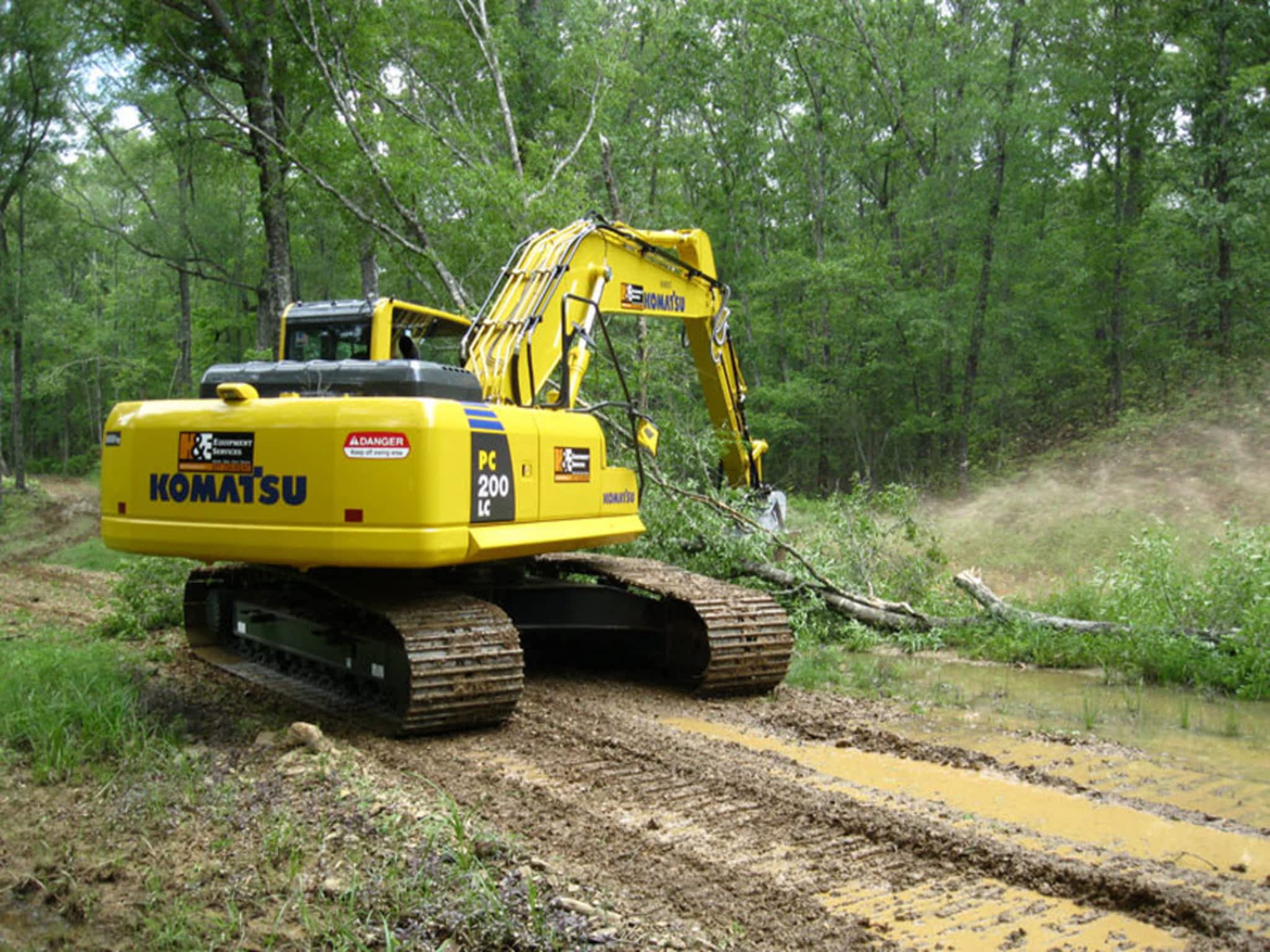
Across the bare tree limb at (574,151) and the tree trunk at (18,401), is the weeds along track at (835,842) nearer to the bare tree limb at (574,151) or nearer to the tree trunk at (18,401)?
the bare tree limb at (574,151)

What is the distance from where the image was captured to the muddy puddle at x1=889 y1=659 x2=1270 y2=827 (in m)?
5.01

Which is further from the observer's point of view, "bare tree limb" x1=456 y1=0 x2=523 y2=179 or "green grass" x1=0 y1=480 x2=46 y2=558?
"green grass" x1=0 y1=480 x2=46 y2=558

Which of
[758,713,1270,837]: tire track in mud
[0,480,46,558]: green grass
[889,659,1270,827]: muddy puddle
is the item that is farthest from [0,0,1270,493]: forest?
[758,713,1270,837]: tire track in mud

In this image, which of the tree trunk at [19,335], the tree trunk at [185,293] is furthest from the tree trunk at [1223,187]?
the tree trunk at [19,335]

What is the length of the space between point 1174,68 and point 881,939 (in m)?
18.1

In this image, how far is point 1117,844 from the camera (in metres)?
4.16

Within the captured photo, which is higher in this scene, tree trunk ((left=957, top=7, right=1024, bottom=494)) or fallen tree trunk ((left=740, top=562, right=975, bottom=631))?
tree trunk ((left=957, top=7, right=1024, bottom=494))

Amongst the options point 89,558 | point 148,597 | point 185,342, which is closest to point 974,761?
point 148,597

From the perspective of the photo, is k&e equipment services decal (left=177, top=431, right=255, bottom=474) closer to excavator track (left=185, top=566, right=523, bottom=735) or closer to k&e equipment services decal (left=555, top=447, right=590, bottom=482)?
excavator track (left=185, top=566, right=523, bottom=735)

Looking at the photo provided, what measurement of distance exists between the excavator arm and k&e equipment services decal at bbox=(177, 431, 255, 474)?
1558 mm

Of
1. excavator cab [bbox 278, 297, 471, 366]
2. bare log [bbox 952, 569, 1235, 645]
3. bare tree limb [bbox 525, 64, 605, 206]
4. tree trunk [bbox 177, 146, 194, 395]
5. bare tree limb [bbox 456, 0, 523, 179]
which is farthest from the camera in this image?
tree trunk [bbox 177, 146, 194, 395]

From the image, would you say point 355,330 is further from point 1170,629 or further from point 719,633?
point 1170,629

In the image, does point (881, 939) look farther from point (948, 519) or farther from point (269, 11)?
point (269, 11)

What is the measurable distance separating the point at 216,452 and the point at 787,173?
74.3 feet
